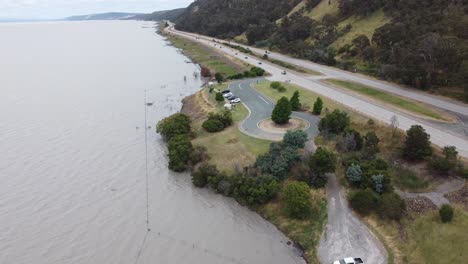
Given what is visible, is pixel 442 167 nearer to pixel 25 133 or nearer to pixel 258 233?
pixel 258 233

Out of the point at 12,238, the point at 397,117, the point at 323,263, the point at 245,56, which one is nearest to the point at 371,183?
the point at 323,263

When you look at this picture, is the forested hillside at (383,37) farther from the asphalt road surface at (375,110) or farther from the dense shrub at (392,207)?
the dense shrub at (392,207)

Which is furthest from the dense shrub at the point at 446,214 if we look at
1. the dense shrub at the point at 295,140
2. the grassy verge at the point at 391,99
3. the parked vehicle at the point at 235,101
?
the parked vehicle at the point at 235,101

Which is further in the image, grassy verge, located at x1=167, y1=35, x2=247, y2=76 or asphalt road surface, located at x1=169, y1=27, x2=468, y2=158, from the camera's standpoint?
grassy verge, located at x1=167, y1=35, x2=247, y2=76

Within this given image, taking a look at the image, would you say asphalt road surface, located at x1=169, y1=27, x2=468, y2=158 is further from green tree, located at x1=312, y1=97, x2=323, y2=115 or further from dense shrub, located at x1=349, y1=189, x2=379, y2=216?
dense shrub, located at x1=349, y1=189, x2=379, y2=216

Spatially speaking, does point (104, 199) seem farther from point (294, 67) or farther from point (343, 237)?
point (294, 67)

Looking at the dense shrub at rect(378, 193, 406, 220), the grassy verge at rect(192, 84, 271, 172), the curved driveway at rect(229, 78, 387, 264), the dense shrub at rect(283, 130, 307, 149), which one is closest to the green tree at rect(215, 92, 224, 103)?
the grassy verge at rect(192, 84, 271, 172)

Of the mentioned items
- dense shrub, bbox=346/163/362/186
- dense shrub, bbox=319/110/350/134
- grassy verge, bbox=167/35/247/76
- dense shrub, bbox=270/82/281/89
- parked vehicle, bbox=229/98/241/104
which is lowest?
grassy verge, bbox=167/35/247/76
